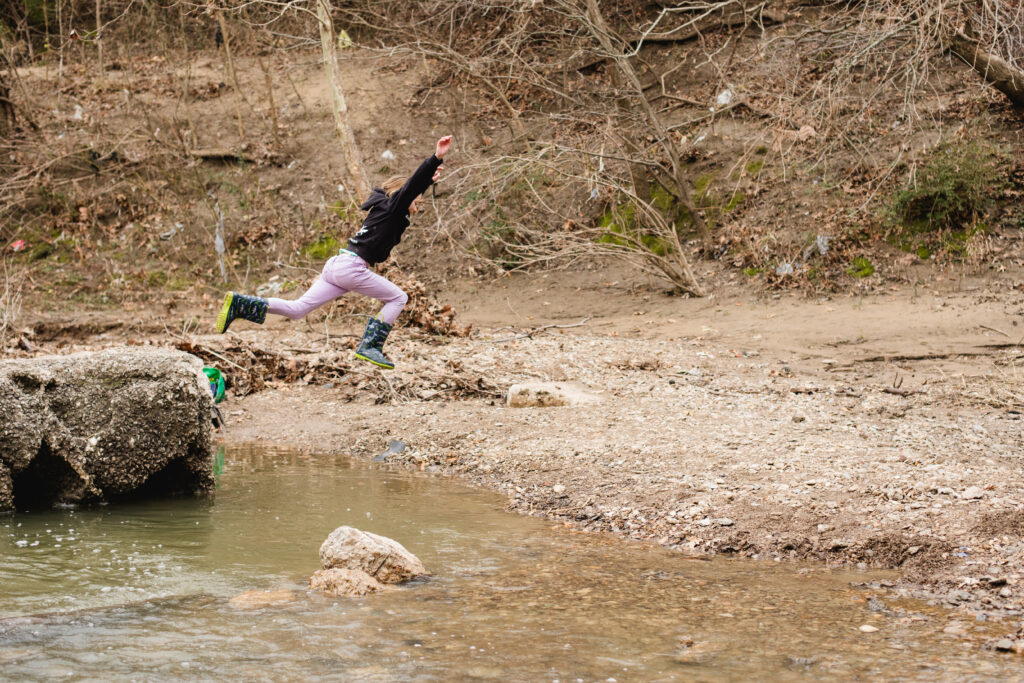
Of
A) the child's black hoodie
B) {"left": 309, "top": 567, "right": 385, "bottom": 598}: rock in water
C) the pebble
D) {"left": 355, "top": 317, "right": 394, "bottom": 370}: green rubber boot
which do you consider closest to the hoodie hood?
the child's black hoodie

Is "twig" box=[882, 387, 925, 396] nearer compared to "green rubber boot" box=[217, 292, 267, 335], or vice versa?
"green rubber boot" box=[217, 292, 267, 335]

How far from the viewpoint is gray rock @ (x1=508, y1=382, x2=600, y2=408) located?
363 inches

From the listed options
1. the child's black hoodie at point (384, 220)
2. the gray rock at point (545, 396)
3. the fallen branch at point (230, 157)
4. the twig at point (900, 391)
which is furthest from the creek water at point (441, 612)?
the fallen branch at point (230, 157)

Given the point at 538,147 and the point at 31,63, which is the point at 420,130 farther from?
the point at 31,63

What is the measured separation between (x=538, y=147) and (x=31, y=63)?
14.5 m

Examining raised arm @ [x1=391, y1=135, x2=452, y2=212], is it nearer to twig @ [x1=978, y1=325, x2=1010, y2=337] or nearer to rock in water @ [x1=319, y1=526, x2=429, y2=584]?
rock in water @ [x1=319, y1=526, x2=429, y2=584]

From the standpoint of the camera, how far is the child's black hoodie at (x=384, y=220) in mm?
7438

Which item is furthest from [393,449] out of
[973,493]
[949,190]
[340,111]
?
[949,190]

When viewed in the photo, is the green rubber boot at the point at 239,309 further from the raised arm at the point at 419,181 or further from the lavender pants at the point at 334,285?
the raised arm at the point at 419,181

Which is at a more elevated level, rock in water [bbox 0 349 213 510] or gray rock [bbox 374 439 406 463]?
rock in water [bbox 0 349 213 510]

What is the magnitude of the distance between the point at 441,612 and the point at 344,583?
0.58 metres

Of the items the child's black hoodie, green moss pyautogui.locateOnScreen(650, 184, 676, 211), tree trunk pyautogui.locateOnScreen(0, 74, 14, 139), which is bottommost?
the child's black hoodie

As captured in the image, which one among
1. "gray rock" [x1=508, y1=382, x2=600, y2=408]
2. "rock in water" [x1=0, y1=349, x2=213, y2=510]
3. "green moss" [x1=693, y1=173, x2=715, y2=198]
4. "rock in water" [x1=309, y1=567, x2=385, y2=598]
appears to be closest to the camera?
"rock in water" [x1=309, y1=567, x2=385, y2=598]

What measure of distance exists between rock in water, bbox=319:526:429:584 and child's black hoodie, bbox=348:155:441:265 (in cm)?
316
